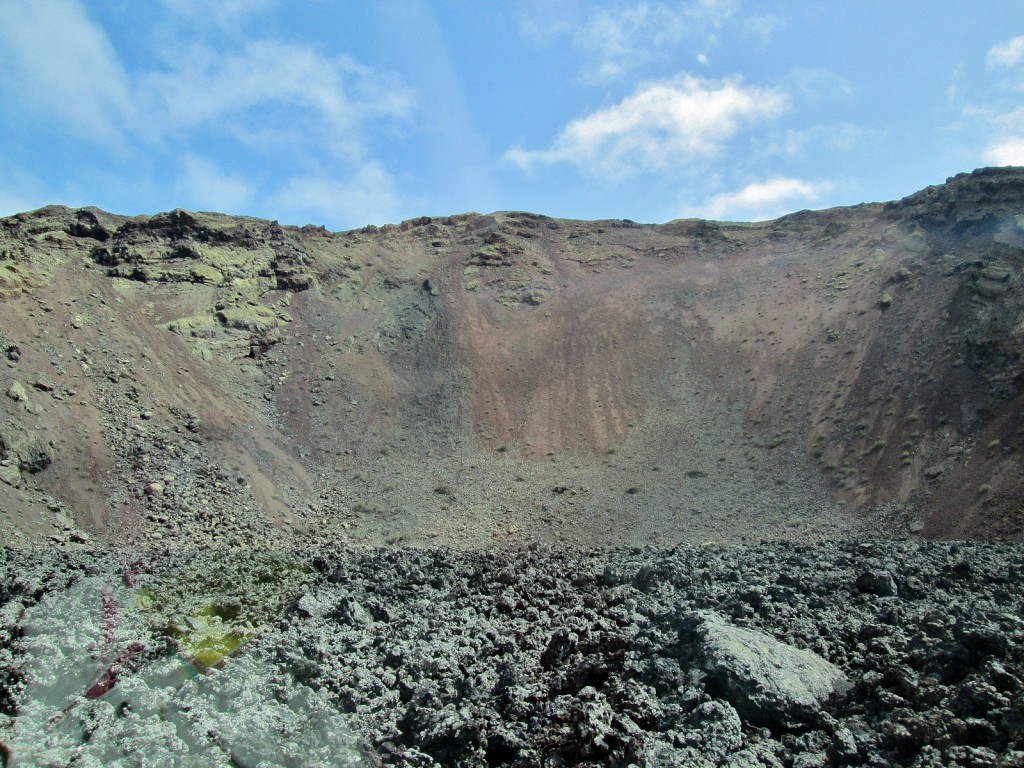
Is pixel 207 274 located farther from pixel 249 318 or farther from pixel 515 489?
pixel 515 489

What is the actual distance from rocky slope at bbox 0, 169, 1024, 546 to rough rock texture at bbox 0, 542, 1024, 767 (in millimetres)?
7368

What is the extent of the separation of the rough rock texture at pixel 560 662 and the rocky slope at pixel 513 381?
7368 millimetres

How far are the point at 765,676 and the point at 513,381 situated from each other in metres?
29.4

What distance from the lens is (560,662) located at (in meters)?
9.77

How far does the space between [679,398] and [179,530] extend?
24.5 metres

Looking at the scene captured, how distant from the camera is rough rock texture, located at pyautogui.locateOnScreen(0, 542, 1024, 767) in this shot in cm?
672

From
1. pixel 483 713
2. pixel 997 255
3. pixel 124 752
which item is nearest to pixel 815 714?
pixel 483 713

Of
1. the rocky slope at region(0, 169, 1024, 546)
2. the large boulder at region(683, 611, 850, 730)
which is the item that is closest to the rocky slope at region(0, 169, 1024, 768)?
the large boulder at region(683, 611, 850, 730)

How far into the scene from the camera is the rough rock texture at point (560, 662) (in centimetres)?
672

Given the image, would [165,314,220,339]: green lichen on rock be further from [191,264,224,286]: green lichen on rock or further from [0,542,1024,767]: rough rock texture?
[0,542,1024,767]: rough rock texture

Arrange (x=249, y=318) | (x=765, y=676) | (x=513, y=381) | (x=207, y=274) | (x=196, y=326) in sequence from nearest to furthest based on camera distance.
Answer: (x=765, y=676) → (x=196, y=326) → (x=249, y=318) → (x=513, y=381) → (x=207, y=274)

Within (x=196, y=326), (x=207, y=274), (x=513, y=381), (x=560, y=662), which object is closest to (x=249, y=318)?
(x=196, y=326)

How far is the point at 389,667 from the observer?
33.3 ft

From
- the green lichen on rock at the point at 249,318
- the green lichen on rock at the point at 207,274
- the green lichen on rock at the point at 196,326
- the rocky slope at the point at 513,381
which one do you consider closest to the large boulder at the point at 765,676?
the rocky slope at the point at 513,381
